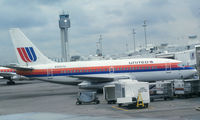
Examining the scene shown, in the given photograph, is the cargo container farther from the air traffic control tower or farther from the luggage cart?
the air traffic control tower

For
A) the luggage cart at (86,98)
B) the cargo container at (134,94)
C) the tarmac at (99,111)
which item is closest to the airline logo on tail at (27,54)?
the tarmac at (99,111)

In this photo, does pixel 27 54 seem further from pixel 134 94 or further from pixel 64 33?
pixel 64 33

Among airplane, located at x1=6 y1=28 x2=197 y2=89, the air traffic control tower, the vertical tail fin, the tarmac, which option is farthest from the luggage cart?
the air traffic control tower

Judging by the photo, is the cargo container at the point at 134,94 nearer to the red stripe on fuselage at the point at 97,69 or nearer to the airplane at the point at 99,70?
the airplane at the point at 99,70

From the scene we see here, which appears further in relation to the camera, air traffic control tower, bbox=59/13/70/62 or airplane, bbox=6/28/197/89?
air traffic control tower, bbox=59/13/70/62

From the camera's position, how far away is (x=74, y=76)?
93.7 ft

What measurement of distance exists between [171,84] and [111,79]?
8.08m

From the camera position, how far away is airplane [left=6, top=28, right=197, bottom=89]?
30.2m

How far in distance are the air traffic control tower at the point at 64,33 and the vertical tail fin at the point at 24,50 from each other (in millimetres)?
90532

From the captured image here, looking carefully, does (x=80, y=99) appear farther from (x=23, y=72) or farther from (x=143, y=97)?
(x=23, y=72)

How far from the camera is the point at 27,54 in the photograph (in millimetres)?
32938

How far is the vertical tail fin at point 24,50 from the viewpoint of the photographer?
32.7 metres

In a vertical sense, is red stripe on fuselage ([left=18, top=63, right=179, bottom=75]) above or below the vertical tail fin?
below

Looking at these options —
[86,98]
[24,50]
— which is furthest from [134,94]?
[24,50]
